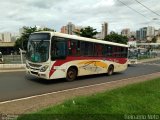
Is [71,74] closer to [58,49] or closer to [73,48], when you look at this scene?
[73,48]

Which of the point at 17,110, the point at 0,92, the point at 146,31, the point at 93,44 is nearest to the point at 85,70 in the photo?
the point at 93,44

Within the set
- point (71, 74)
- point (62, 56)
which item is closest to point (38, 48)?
point (62, 56)

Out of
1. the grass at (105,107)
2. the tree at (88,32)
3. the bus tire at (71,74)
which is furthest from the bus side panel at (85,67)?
the tree at (88,32)

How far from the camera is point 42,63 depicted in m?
13.5

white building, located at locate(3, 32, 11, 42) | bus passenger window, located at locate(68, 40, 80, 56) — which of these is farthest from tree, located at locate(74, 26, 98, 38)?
white building, located at locate(3, 32, 11, 42)

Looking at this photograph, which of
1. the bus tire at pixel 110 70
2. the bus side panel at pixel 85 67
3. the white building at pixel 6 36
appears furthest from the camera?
the white building at pixel 6 36

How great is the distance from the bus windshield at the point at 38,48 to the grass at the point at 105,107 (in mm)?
5079

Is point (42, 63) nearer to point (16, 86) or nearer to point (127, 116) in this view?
point (16, 86)

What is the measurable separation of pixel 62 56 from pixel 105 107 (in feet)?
23.1

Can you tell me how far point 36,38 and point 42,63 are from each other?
5.26 feet

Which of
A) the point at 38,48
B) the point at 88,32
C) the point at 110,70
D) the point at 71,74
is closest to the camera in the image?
the point at 38,48

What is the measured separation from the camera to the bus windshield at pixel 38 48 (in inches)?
533

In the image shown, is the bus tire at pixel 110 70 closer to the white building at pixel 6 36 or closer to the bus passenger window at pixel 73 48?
the bus passenger window at pixel 73 48

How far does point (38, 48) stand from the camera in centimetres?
1387
